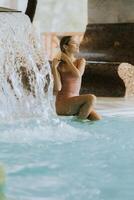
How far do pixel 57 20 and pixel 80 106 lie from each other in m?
4.58

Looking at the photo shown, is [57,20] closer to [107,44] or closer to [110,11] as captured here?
[110,11]

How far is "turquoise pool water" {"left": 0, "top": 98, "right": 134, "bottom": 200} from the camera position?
2908 millimetres

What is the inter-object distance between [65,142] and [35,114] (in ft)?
5.23

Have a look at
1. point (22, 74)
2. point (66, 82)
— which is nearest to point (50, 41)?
point (22, 74)

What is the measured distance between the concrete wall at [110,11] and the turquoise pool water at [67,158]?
3.77m

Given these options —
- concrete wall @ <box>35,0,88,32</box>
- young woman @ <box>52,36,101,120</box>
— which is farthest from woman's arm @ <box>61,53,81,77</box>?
concrete wall @ <box>35,0,88,32</box>

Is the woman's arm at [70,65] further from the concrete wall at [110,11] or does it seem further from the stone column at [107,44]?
the concrete wall at [110,11]

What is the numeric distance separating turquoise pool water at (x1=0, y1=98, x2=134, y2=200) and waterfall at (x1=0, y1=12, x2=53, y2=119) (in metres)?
0.29

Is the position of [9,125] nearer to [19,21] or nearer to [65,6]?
[19,21]

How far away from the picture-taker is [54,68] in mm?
5613

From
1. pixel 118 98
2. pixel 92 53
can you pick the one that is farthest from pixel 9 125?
pixel 92 53

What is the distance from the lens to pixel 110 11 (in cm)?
933

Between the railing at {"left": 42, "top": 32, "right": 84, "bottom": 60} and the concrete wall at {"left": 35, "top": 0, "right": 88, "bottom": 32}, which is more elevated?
the concrete wall at {"left": 35, "top": 0, "right": 88, "bottom": 32}

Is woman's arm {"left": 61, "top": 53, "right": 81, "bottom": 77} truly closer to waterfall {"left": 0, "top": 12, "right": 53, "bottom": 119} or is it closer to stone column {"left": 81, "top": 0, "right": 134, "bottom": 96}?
waterfall {"left": 0, "top": 12, "right": 53, "bottom": 119}
